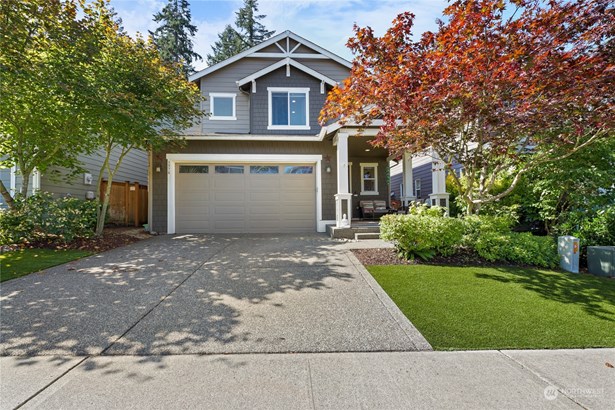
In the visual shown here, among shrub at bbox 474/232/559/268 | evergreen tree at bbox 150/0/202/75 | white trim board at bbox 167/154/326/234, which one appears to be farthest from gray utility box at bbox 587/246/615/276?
evergreen tree at bbox 150/0/202/75

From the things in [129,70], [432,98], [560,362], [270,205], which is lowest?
[560,362]

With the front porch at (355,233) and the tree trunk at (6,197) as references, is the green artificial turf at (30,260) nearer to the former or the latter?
the tree trunk at (6,197)

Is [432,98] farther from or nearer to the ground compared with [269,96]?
nearer to the ground

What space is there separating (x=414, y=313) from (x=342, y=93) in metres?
4.32

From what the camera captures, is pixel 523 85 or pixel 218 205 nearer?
pixel 523 85

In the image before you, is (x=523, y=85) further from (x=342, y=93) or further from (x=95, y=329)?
(x=95, y=329)

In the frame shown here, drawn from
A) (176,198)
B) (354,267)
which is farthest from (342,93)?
(176,198)

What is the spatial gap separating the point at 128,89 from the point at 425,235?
7698 millimetres

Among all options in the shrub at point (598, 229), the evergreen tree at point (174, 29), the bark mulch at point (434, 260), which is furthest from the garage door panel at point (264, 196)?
the evergreen tree at point (174, 29)

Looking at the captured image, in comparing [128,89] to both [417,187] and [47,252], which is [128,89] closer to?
[47,252]

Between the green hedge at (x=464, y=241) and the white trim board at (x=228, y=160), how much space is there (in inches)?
169

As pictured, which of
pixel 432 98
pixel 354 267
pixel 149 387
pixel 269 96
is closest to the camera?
pixel 149 387

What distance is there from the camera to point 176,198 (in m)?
9.52

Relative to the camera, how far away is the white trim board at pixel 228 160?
9422 mm
